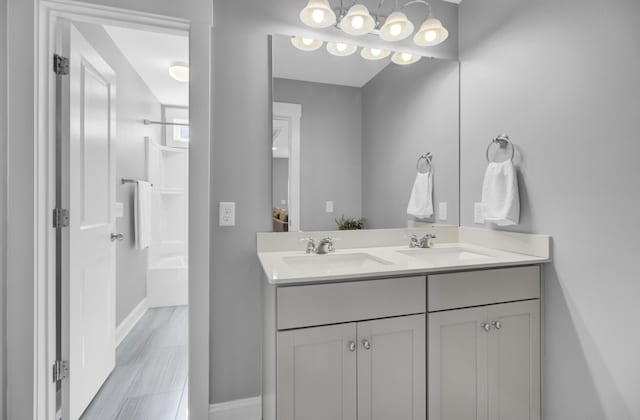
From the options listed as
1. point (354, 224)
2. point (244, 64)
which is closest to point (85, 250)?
point (244, 64)

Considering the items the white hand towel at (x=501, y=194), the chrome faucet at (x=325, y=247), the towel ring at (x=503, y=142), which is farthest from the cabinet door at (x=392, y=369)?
the towel ring at (x=503, y=142)

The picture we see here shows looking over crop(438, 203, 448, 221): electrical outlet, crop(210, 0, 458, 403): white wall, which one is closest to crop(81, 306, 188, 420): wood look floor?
crop(210, 0, 458, 403): white wall

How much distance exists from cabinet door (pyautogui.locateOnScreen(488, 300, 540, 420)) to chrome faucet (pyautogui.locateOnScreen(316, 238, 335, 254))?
832 mm

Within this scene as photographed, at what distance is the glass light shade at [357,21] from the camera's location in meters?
1.61

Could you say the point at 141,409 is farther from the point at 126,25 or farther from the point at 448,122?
the point at 448,122

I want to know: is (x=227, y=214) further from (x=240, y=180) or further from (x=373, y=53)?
(x=373, y=53)

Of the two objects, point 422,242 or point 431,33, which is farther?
point 422,242

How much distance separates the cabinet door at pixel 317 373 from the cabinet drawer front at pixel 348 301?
0.14 ft

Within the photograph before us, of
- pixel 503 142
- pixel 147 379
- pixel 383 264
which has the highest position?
pixel 503 142

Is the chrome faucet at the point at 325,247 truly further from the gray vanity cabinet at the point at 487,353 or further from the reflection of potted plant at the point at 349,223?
the gray vanity cabinet at the point at 487,353

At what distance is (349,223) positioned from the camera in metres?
1.87

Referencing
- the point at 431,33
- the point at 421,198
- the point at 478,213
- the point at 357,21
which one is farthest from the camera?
the point at 421,198

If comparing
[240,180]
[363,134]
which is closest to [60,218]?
Result: [240,180]

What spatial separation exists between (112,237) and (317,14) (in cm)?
189
